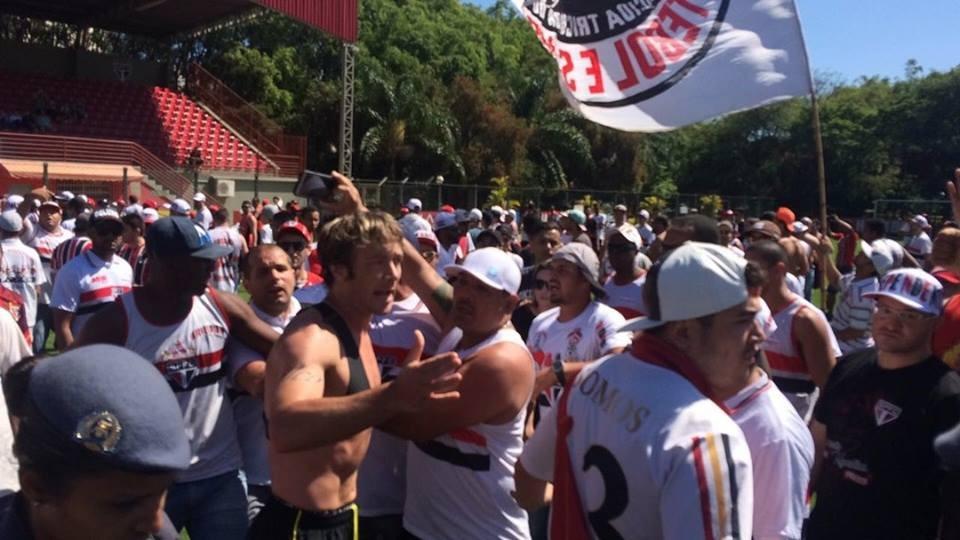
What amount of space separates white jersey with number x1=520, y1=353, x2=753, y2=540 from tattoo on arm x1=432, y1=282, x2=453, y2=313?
1.51 m

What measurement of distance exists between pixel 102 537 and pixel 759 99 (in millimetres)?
5148

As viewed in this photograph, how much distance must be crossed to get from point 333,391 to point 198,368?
117cm

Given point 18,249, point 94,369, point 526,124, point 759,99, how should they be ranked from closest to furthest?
point 94,369, point 759,99, point 18,249, point 526,124

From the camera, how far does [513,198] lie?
35.6 metres

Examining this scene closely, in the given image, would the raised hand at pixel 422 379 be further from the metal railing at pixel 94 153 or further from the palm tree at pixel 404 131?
the palm tree at pixel 404 131

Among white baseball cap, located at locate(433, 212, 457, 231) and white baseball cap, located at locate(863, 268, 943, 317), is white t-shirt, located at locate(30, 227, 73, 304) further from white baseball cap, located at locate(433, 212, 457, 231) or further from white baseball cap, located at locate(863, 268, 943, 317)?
white baseball cap, located at locate(863, 268, 943, 317)

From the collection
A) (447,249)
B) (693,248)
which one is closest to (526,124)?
(447,249)

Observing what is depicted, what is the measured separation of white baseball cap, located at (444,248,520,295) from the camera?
3.46m

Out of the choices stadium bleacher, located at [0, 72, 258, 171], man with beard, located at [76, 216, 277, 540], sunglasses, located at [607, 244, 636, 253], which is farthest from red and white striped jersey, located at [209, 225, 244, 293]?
stadium bleacher, located at [0, 72, 258, 171]

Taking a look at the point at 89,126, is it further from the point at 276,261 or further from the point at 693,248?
the point at 693,248

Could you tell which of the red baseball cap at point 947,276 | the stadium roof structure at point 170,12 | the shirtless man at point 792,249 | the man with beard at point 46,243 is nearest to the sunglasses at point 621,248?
the shirtless man at point 792,249

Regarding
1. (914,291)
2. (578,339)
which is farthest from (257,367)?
(914,291)

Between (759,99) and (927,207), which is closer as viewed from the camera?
(759,99)

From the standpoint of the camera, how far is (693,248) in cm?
244
